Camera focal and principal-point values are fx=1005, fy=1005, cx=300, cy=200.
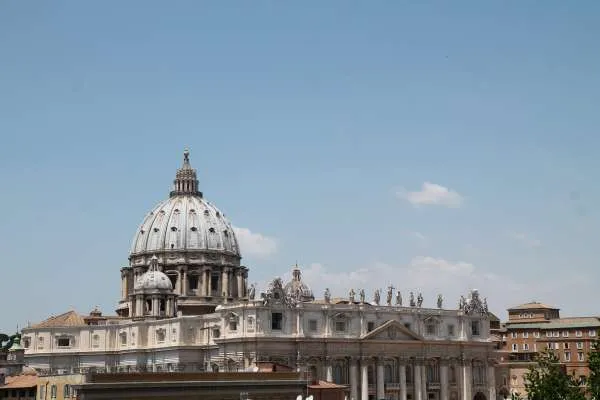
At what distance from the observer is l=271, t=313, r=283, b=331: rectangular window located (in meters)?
109

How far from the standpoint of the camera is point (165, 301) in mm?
131750

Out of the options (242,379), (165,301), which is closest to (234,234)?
(165,301)

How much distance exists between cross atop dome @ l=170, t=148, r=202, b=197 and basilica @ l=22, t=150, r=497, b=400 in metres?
4.41

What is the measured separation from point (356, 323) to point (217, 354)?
1632 centimetres

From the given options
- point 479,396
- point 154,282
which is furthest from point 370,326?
point 154,282

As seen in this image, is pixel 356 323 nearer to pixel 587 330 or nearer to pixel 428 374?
pixel 428 374

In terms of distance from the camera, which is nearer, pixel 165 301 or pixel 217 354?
pixel 217 354

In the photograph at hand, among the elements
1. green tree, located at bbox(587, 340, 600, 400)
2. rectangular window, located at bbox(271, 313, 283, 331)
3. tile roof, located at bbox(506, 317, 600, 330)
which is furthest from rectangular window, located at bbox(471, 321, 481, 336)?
green tree, located at bbox(587, 340, 600, 400)

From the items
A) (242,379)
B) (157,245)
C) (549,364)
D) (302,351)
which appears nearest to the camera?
(549,364)

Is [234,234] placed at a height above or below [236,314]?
above

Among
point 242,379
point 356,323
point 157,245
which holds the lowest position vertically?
point 242,379

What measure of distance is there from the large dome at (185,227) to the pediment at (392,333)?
36.9 meters

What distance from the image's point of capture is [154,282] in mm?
132125

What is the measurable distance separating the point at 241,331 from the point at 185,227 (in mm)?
40308
